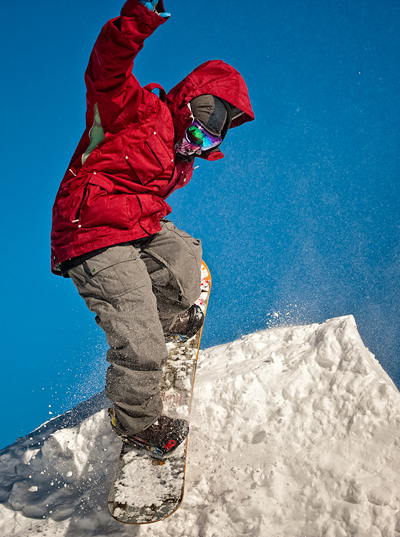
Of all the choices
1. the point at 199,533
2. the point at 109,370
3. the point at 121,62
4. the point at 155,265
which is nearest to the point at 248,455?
the point at 199,533

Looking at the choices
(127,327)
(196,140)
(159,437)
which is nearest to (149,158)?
(196,140)

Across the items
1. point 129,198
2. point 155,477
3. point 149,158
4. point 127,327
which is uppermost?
point 149,158

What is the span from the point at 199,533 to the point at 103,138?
2.05 m

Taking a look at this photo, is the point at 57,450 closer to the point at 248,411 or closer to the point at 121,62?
the point at 248,411

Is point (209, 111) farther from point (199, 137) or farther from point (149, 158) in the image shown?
point (149, 158)

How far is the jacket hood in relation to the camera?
2311 millimetres

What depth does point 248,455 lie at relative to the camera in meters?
2.45

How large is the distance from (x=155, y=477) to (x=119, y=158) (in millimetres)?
1750

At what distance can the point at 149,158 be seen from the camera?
221cm

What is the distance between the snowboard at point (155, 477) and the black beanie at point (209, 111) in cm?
167

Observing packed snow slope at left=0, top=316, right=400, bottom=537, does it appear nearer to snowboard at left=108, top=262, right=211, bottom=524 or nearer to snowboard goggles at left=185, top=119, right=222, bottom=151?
snowboard at left=108, top=262, right=211, bottom=524

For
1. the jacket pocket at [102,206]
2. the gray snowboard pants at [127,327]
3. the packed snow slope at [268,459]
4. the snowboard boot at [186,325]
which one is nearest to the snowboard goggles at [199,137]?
the jacket pocket at [102,206]

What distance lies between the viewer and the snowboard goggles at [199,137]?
7.58 feet

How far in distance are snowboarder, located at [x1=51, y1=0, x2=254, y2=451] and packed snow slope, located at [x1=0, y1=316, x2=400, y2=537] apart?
397 mm
